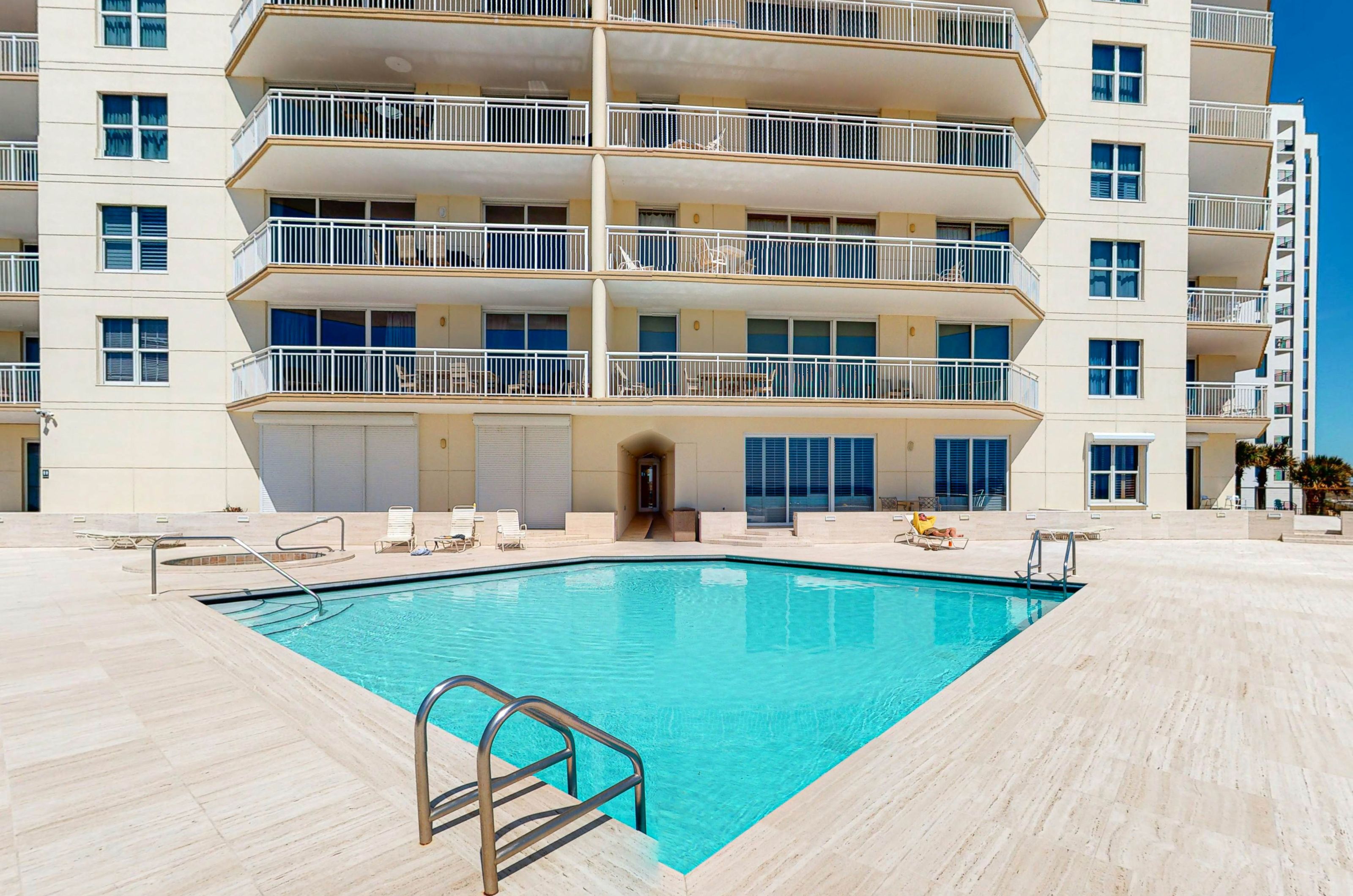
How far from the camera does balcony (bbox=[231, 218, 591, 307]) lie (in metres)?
14.0

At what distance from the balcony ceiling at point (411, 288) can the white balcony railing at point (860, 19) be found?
6.93 meters

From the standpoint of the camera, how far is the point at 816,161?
Answer: 1457 centimetres

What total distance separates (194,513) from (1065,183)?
24446mm

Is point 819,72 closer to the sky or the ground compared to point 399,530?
closer to the sky

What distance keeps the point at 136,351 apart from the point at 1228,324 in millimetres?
30693

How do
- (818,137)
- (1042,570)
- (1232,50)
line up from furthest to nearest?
(1232,50), (818,137), (1042,570)

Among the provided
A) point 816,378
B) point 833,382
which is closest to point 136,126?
point 816,378

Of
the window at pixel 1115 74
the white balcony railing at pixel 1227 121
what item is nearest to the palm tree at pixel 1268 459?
the white balcony railing at pixel 1227 121

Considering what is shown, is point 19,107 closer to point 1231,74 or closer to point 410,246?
point 410,246

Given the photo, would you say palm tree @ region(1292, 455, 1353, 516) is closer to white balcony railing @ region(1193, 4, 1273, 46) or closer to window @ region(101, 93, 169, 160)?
white balcony railing @ region(1193, 4, 1273, 46)

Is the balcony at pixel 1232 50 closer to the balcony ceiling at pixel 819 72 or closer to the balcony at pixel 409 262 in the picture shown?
the balcony ceiling at pixel 819 72

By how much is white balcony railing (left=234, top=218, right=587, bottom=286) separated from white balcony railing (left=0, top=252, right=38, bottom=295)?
6.42 m

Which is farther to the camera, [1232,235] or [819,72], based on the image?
[1232,235]

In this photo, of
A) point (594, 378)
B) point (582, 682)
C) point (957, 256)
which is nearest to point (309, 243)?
point (594, 378)
